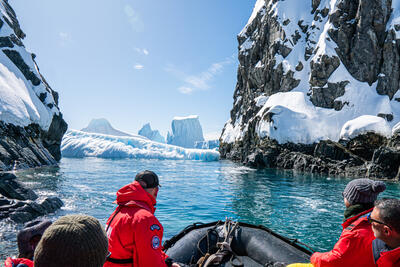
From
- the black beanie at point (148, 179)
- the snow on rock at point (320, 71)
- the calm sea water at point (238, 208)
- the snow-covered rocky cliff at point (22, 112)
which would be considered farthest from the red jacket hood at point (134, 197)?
the snow on rock at point (320, 71)

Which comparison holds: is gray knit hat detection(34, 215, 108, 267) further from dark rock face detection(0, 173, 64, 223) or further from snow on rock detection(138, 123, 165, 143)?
snow on rock detection(138, 123, 165, 143)

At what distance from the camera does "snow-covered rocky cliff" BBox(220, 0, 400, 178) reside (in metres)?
27.4

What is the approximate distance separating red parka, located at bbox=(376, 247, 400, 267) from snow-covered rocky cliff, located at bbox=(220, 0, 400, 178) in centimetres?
2515

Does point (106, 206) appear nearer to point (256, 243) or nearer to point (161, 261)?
point (256, 243)

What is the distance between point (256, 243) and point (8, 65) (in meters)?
39.7

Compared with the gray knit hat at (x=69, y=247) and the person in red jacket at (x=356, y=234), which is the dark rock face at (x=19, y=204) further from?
the person in red jacket at (x=356, y=234)

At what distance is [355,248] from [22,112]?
33.0 m

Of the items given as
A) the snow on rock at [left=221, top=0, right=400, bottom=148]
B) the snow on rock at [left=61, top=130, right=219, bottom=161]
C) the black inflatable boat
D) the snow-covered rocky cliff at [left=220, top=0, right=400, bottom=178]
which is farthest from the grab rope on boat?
the snow on rock at [left=61, top=130, right=219, bottom=161]

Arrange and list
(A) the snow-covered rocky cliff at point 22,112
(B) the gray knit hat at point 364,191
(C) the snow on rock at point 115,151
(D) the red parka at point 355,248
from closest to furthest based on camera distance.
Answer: (D) the red parka at point 355,248 → (B) the gray knit hat at point 364,191 → (A) the snow-covered rocky cliff at point 22,112 → (C) the snow on rock at point 115,151

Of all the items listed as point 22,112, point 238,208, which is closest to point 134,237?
point 238,208

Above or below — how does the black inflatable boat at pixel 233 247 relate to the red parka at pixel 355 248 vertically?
below

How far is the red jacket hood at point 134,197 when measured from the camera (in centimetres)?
254

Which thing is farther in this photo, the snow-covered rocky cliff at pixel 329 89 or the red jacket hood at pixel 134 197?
the snow-covered rocky cliff at pixel 329 89

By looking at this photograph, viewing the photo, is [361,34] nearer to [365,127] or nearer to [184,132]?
[365,127]
